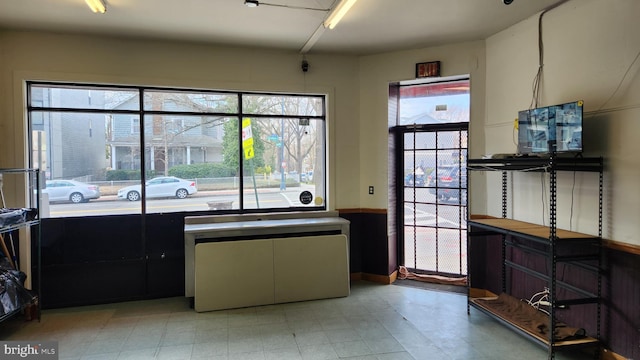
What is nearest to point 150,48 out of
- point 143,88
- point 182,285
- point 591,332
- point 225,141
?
point 143,88

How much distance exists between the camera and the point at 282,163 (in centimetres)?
486

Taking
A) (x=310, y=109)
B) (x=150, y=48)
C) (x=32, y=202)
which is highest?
(x=150, y=48)

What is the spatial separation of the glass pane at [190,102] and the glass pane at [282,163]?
0.30 m

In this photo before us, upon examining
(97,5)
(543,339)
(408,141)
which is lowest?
(543,339)

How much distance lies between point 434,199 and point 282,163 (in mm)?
2012

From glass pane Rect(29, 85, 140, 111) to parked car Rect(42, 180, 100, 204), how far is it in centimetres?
85

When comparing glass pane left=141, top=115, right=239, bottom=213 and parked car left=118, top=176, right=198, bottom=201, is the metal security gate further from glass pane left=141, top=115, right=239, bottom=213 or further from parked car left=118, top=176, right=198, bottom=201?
parked car left=118, top=176, right=198, bottom=201

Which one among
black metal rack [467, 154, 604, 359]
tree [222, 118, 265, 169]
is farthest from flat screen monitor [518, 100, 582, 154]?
tree [222, 118, 265, 169]

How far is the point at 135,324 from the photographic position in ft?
12.2

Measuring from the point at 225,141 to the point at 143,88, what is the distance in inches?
42.9

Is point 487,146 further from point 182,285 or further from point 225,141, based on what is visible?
point 182,285

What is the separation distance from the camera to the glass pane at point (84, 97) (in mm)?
4121

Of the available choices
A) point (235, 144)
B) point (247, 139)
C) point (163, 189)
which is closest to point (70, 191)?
point (163, 189)

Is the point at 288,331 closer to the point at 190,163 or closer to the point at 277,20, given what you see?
the point at 190,163
